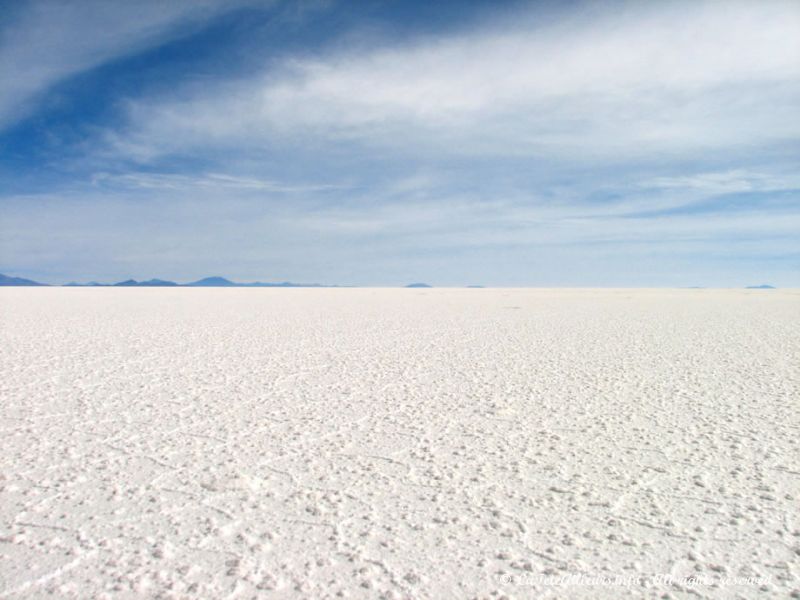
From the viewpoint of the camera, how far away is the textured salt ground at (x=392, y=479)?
190cm

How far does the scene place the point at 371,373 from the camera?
215 inches

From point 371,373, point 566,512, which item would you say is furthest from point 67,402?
point 566,512

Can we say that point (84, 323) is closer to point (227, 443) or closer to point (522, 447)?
point (227, 443)

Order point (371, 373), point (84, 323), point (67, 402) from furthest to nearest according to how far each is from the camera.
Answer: point (84, 323), point (371, 373), point (67, 402)

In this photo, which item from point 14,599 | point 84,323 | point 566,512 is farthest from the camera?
point 84,323

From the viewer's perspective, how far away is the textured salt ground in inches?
74.6

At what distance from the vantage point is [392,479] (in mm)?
2691

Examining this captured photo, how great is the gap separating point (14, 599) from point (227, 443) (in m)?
1.51

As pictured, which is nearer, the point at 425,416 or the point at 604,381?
the point at 425,416

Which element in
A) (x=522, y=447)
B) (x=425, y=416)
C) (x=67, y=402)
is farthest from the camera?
(x=67, y=402)

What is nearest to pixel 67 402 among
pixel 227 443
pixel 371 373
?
pixel 227 443

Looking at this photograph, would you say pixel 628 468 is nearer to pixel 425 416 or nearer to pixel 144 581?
pixel 425 416

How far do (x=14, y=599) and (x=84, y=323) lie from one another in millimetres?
10028

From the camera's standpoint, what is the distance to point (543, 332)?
934 centimetres
